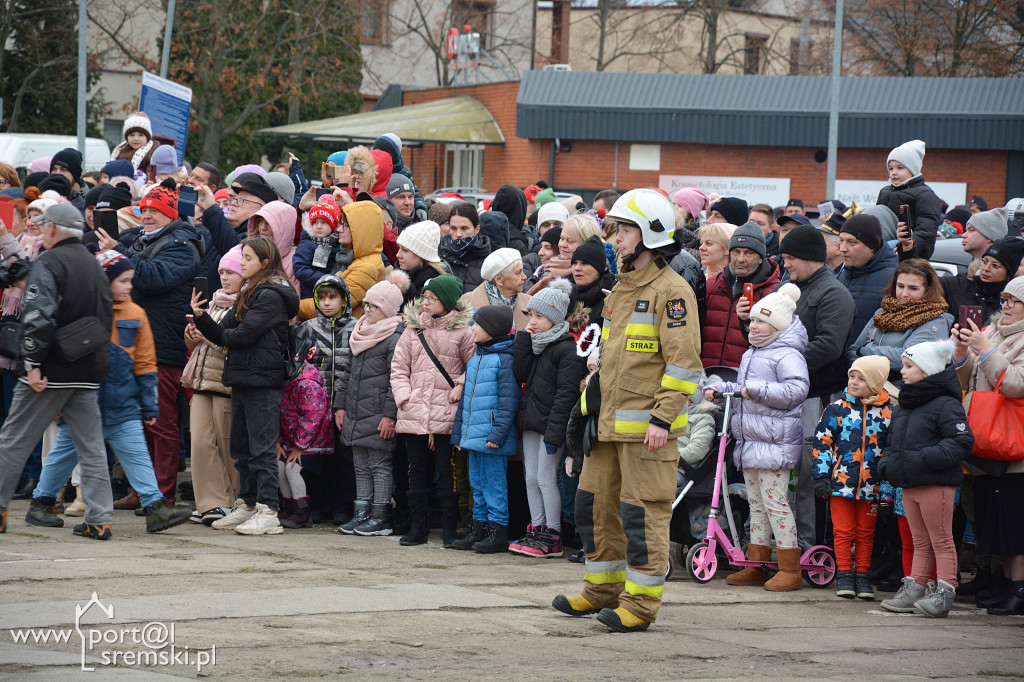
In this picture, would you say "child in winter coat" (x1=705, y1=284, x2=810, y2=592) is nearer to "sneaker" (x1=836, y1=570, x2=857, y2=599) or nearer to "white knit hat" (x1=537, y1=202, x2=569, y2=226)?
"sneaker" (x1=836, y1=570, x2=857, y2=599)

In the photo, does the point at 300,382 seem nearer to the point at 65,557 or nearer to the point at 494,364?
the point at 494,364

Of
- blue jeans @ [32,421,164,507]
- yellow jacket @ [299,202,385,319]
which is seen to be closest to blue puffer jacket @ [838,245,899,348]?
yellow jacket @ [299,202,385,319]

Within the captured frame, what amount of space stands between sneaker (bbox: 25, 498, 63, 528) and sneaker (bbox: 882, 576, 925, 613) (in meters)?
5.83

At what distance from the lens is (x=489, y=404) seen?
8.78m

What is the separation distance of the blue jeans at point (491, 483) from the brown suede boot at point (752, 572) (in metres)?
1.73

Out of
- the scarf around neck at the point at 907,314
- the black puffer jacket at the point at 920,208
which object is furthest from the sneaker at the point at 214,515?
the black puffer jacket at the point at 920,208

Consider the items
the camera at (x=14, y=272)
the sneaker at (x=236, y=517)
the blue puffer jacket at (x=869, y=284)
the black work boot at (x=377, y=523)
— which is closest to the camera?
the blue puffer jacket at (x=869, y=284)

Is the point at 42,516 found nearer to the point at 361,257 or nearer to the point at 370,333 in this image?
the point at 370,333

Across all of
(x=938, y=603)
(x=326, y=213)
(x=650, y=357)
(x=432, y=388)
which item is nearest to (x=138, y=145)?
(x=326, y=213)

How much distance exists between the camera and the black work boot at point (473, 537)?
29.2ft

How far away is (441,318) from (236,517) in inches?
85.4

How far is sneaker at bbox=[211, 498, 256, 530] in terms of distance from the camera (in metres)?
9.20

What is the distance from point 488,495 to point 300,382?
178cm

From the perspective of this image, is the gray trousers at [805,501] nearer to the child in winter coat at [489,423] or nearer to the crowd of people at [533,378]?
the crowd of people at [533,378]
